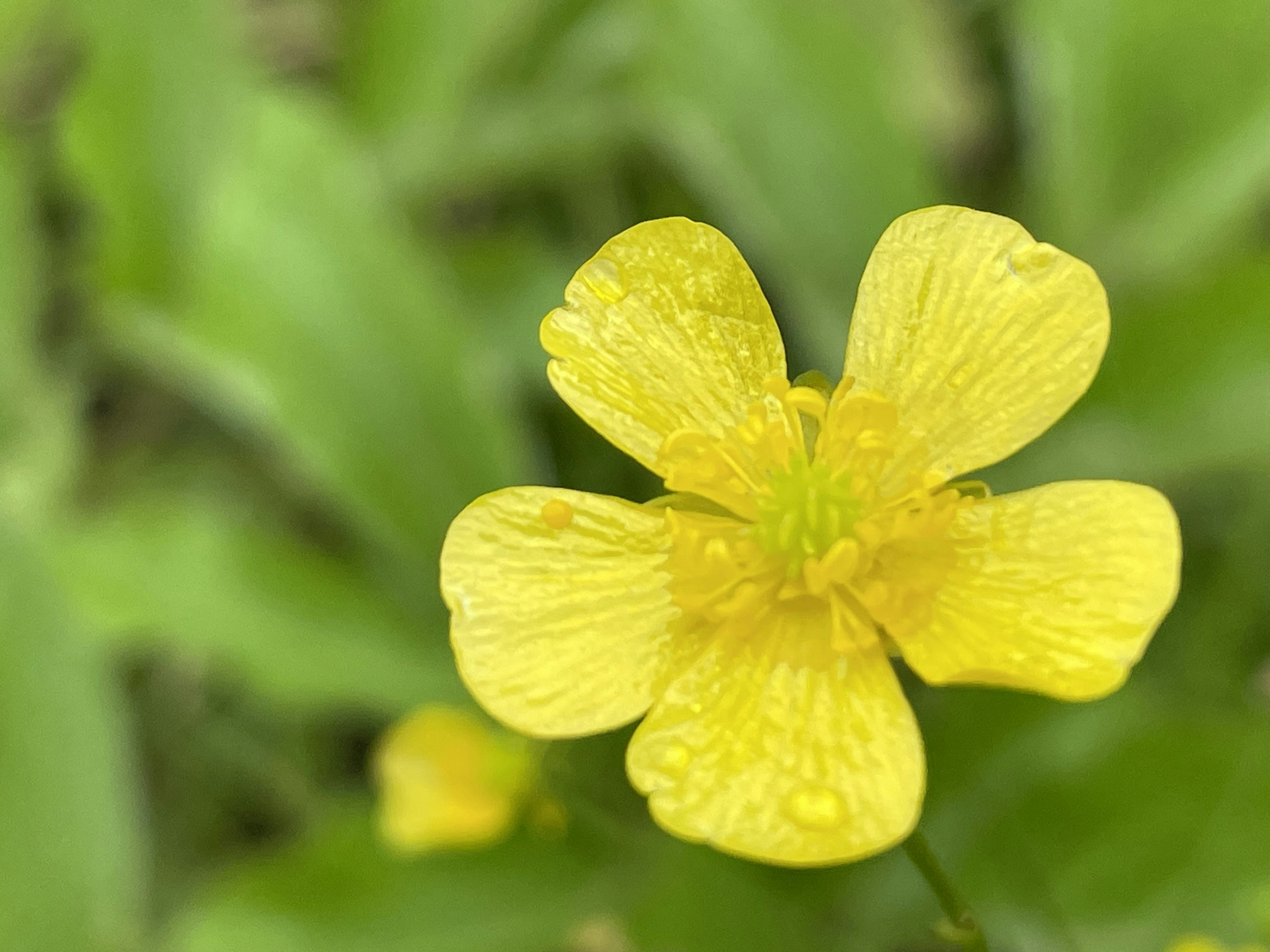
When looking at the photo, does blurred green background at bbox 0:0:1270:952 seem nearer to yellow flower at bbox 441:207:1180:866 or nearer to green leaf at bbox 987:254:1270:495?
green leaf at bbox 987:254:1270:495

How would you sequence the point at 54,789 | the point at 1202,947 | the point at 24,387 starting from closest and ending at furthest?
the point at 1202,947 < the point at 54,789 < the point at 24,387

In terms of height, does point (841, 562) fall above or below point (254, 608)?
above

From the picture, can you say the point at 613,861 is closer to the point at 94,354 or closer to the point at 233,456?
the point at 233,456

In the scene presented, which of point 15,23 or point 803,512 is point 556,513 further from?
point 15,23

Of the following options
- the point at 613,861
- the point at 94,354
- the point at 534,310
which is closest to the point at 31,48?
the point at 94,354

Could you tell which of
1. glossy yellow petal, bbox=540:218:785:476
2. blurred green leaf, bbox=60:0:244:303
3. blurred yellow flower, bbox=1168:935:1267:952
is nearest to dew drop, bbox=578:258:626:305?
glossy yellow petal, bbox=540:218:785:476

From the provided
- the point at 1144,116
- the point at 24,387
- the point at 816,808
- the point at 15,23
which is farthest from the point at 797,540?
the point at 15,23

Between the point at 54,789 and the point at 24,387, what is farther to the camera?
the point at 24,387
